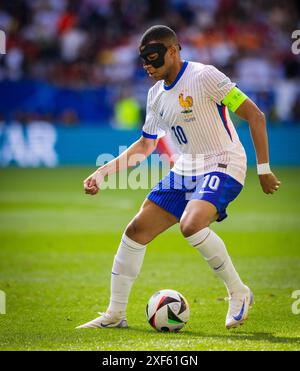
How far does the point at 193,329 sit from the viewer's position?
6824 mm

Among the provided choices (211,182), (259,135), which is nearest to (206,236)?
(211,182)

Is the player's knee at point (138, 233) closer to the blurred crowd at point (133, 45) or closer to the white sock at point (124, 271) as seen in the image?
the white sock at point (124, 271)

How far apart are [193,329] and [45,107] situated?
17057 mm

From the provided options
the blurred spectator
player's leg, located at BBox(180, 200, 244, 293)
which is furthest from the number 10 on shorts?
the blurred spectator

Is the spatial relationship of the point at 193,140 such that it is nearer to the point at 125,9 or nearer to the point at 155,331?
the point at 155,331

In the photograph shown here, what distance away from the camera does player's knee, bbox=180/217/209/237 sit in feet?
21.3

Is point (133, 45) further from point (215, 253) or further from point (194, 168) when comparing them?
point (215, 253)

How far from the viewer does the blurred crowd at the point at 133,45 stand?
23875 millimetres

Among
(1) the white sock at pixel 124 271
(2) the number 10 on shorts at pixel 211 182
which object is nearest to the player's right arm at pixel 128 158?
(1) the white sock at pixel 124 271

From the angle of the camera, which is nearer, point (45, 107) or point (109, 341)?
point (109, 341)

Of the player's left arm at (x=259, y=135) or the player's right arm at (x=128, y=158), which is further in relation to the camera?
the player's right arm at (x=128, y=158)

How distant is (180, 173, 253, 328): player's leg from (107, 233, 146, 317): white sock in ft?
1.92

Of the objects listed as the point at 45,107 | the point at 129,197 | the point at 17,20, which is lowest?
the point at 129,197

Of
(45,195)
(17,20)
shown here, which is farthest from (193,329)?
(17,20)
